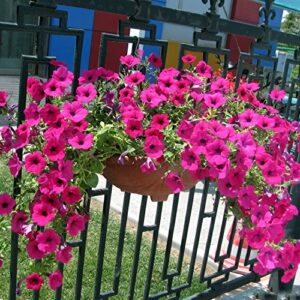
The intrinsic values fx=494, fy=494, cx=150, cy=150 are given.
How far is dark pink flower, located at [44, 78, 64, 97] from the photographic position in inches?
55.3

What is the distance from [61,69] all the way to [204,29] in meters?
0.79

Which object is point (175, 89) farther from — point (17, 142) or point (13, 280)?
point (13, 280)

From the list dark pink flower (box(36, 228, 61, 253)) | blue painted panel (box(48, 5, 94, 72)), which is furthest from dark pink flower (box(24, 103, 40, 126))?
blue painted panel (box(48, 5, 94, 72))

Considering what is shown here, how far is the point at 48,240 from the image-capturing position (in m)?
1.39

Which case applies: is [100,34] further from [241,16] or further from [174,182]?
[174,182]

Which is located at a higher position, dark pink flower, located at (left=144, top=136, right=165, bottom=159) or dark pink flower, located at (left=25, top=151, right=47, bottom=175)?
dark pink flower, located at (left=144, top=136, right=165, bottom=159)

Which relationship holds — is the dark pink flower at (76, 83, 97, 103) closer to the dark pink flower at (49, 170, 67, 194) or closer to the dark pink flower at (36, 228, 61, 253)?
the dark pink flower at (49, 170, 67, 194)

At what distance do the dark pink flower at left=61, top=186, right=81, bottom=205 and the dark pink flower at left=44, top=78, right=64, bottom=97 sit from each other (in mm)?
272

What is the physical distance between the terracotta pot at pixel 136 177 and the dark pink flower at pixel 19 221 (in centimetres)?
30

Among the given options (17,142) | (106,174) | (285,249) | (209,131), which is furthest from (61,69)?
(285,249)

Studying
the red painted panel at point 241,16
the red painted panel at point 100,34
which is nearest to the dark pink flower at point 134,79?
the red painted panel at point 100,34

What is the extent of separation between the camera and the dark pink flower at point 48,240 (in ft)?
4.52

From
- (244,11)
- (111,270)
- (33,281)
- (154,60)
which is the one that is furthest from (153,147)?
(244,11)

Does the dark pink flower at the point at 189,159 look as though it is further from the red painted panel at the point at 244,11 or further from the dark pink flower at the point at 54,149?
the red painted panel at the point at 244,11
